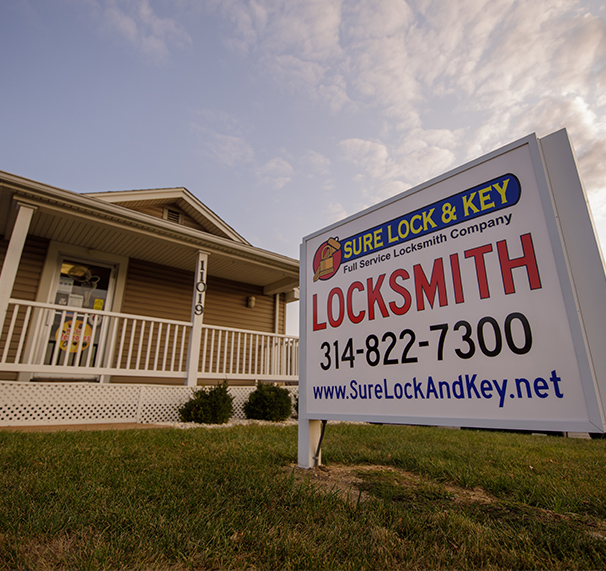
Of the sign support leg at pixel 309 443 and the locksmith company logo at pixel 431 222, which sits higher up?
the locksmith company logo at pixel 431 222

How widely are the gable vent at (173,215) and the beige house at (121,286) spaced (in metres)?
0.04

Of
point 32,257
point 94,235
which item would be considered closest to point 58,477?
point 94,235

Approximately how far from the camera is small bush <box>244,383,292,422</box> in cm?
739

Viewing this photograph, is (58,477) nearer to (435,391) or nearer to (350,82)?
(435,391)

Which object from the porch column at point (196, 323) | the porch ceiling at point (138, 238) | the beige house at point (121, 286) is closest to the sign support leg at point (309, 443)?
the beige house at point (121, 286)

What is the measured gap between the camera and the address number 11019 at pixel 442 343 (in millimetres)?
2109

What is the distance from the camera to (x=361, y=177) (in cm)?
918

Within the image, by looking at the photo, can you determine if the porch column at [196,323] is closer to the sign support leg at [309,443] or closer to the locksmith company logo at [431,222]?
the sign support leg at [309,443]

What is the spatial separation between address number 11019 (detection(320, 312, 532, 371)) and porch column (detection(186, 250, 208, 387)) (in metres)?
5.13

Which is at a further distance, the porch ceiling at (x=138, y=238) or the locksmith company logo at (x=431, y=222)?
the porch ceiling at (x=138, y=238)

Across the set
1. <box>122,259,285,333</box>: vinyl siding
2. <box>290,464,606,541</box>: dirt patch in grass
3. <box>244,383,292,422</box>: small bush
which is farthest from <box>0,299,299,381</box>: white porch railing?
<box>290,464,606,541</box>: dirt patch in grass

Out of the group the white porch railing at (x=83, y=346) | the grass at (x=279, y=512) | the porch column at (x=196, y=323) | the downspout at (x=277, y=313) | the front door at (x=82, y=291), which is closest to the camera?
the grass at (x=279, y=512)

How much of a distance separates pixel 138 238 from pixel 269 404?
4.67m

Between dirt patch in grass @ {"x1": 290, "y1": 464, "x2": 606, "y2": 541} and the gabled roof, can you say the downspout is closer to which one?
the gabled roof
